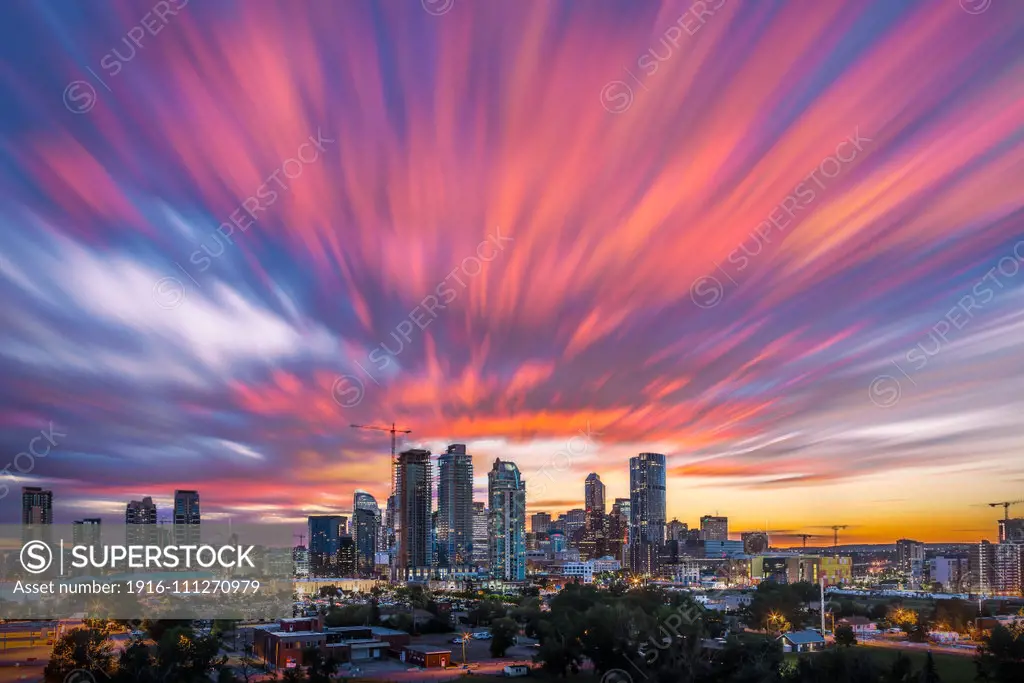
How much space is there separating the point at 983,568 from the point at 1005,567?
5180 millimetres

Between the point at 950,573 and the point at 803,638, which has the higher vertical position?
the point at 803,638

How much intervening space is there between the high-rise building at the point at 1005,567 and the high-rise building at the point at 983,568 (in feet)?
1.74

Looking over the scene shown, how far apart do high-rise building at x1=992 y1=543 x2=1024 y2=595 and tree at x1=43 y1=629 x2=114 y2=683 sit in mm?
162104

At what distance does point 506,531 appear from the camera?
19050cm

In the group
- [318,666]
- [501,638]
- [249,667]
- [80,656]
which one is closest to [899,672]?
[501,638]

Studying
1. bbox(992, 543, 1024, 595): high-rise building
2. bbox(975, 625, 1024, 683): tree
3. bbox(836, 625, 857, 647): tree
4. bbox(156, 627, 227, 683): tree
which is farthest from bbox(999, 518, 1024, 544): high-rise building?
bbox(156, 627, 227, 683): tree

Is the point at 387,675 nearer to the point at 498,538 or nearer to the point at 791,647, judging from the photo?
the point at 791,647

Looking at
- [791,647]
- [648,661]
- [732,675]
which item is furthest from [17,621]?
[791,647]

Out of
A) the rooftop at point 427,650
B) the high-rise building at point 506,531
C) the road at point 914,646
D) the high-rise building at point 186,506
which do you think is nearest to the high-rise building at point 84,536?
the rooftop at point 427,650

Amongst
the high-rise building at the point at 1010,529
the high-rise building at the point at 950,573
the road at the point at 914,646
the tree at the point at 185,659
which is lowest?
the high-rise building at the point at 950,573

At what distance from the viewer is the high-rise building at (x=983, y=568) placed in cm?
16241

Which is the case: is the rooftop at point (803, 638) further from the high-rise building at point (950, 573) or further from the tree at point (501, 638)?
the high-rise building at point (950, 573)

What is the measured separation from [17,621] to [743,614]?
62.2 meters

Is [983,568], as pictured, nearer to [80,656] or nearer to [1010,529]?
[1010,529]
